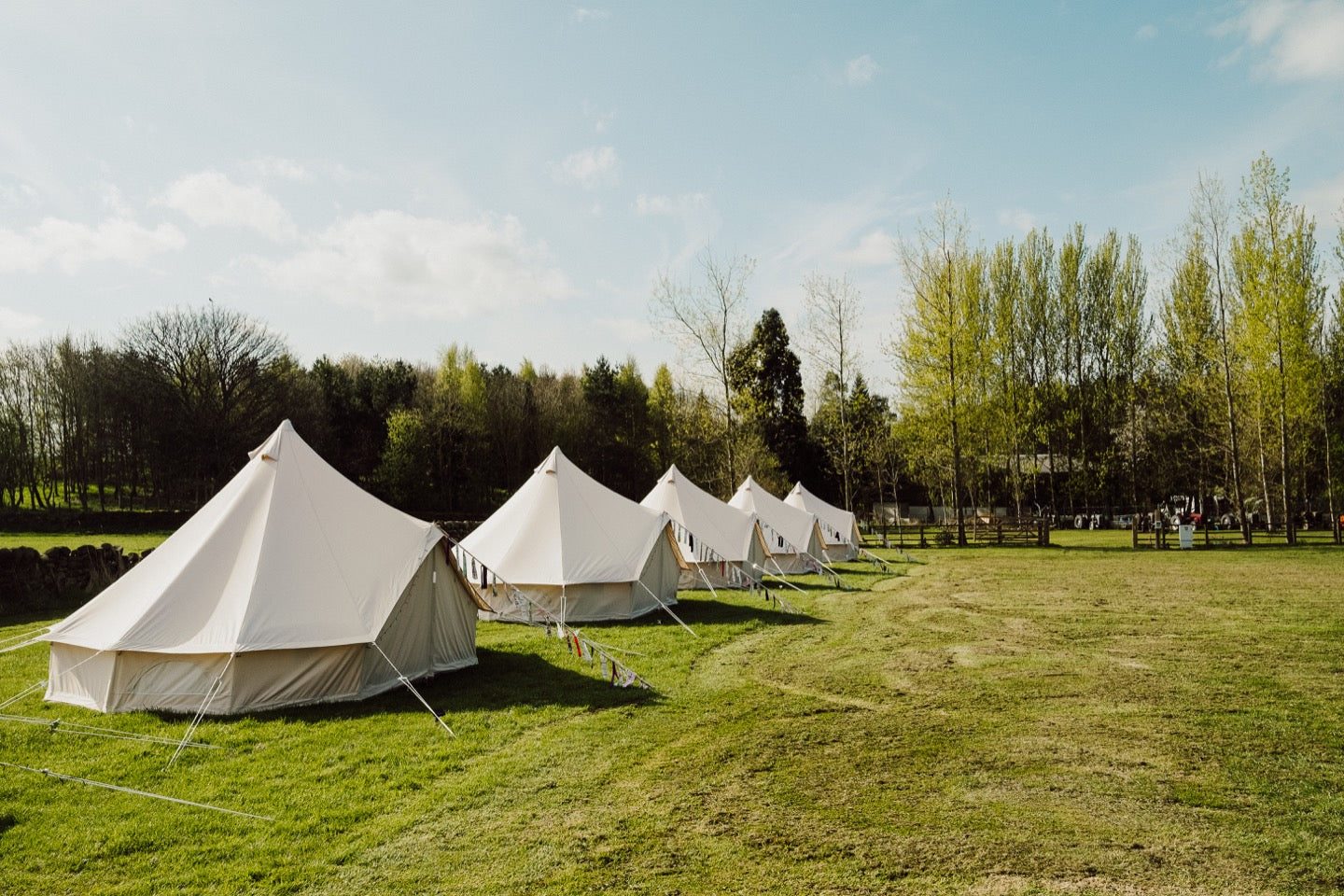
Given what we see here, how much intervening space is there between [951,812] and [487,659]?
21.0ft

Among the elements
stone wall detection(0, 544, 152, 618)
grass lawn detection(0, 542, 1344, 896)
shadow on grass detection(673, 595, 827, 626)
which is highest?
stone wall detection(0, 544, 152, 618)

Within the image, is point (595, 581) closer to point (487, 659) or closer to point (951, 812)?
point (487, 659)

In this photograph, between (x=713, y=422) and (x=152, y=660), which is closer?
(x=152, y=660)

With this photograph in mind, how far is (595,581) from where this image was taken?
1246cm

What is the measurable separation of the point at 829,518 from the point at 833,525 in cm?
29

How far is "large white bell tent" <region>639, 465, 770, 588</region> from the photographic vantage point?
1666 centimetres

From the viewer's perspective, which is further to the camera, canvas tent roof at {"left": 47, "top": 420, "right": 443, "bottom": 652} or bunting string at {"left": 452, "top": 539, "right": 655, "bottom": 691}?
bunting string at {"left": 452, "top": 539, "right": 655, "bottom": 691}

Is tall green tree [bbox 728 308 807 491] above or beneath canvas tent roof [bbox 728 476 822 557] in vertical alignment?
above

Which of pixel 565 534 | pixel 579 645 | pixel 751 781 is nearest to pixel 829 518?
pixel 565 534

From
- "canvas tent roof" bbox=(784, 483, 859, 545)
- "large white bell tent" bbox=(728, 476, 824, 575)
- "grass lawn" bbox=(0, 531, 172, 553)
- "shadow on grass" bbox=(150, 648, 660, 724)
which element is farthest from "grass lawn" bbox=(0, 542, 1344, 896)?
"grass lawn" bbox=(0, 531, 172, 553)

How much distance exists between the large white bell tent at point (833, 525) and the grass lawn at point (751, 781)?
1266 cm

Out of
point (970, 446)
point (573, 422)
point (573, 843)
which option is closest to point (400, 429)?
point (573, 422)

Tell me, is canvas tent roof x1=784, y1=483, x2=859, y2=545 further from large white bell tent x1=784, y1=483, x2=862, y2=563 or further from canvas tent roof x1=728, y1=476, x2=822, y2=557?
canvas tent roof x1=728, y1=476, x2=822, y2=557

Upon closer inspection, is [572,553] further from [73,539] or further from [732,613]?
[73,539]
